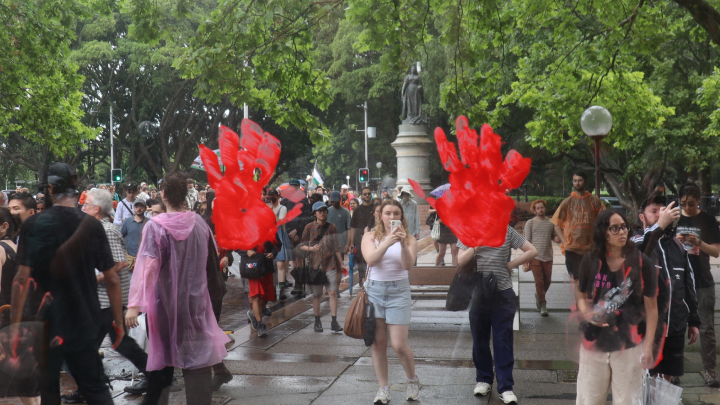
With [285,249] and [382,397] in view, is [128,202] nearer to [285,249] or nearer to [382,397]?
[285,249]

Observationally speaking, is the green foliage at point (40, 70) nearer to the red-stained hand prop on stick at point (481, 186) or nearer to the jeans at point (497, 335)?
the red-stained hand prop on stick at point (481, 186)

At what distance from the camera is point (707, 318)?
5758 mm

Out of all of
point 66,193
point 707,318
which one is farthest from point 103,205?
point 707,318

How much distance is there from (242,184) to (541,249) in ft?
17.5

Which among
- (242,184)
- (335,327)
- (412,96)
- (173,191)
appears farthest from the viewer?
(412,96)

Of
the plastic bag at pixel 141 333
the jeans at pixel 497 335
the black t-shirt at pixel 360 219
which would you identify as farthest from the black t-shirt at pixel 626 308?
the black t-shirt at pixel 360 219

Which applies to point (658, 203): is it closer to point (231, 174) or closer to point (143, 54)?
point (231, 174)

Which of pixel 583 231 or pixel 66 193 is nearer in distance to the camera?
pixel 66 193

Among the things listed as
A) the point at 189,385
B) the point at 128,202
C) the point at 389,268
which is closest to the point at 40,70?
the point at 128,202

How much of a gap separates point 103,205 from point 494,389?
3478mm

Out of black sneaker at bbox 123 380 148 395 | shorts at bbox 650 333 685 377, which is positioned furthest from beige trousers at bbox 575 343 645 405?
black sneaker at bbox 123 380 148 395

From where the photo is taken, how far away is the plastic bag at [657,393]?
12.4ft

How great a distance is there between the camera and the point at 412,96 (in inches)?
862

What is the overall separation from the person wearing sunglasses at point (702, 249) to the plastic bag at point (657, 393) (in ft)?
5.79
